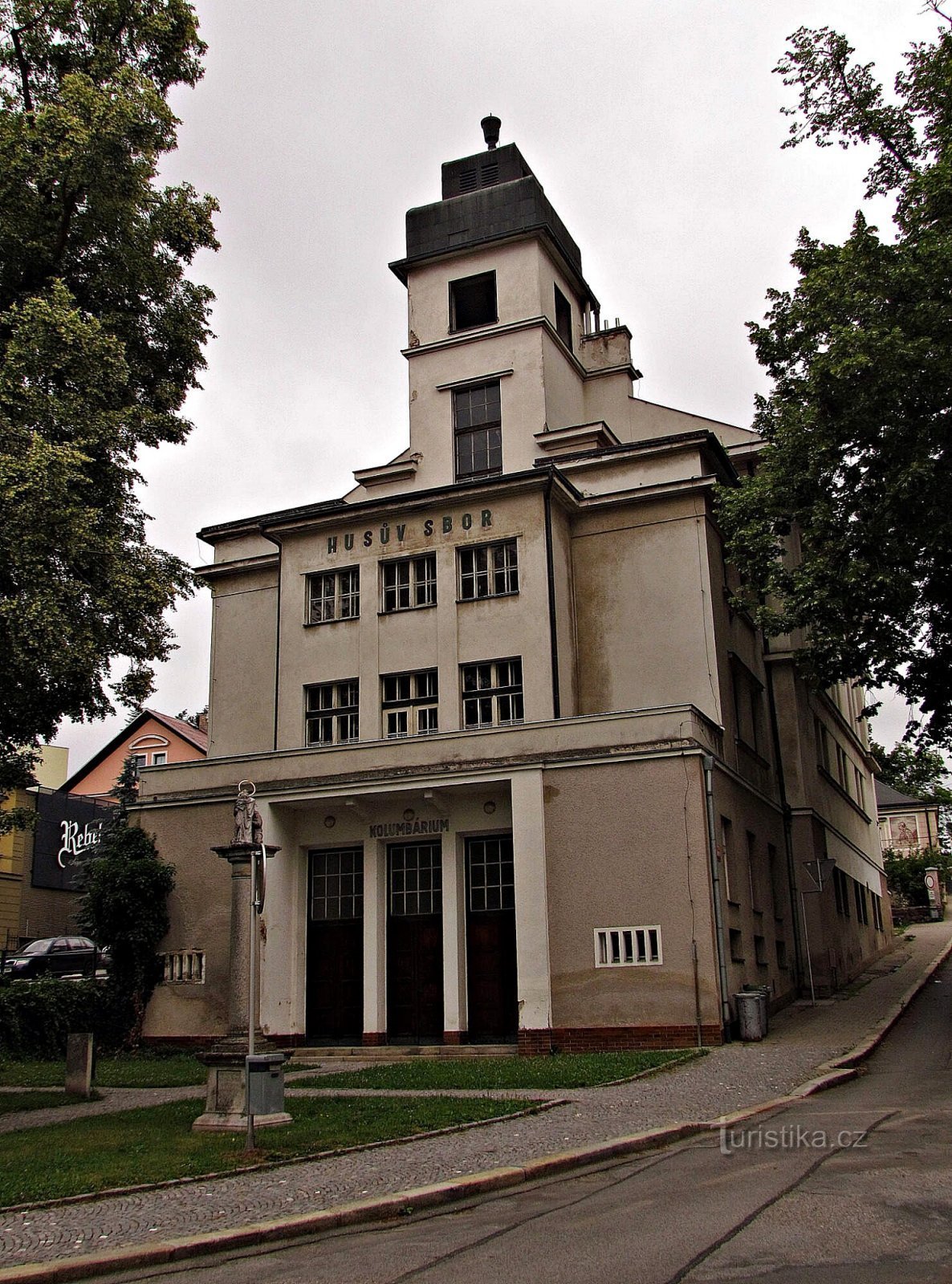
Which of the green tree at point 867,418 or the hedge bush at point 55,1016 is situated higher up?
the green tree at point 867,418

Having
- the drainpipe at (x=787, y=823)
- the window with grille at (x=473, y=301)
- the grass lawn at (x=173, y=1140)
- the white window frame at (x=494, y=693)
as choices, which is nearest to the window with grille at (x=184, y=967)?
the white window frame at (x=494, y=693)

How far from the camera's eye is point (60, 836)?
42.4 m

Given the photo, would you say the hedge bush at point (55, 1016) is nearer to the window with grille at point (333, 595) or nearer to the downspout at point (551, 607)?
the window with grille at point (333, 595)

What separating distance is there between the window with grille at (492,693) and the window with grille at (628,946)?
519cm

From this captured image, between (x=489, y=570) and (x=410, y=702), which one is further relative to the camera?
(x=410, y=702)

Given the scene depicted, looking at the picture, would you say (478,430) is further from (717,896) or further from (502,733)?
(717,896)

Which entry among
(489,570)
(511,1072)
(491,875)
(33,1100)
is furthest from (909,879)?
(33,1100)

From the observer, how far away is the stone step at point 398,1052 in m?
19.9

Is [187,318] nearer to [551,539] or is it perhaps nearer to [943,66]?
[551,539]

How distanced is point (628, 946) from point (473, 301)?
18.0 m

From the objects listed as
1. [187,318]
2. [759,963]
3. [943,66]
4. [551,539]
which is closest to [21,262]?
[187,318]

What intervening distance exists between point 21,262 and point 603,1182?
49.8 ft

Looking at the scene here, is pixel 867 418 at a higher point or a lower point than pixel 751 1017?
higher

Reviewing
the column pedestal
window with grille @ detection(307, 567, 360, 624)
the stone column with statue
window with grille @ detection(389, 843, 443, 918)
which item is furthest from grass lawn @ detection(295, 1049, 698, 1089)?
window with grille @ detection(307, 567, 360, 624)
